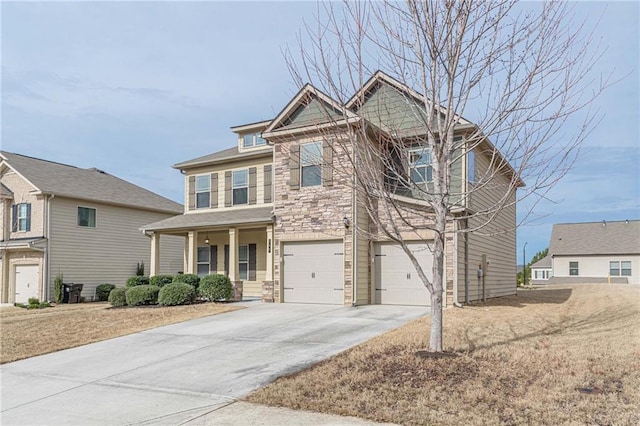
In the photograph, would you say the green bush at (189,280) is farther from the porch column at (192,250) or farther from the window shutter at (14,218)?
the window shutter at (14,218)

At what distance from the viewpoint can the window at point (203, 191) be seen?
22.2 m

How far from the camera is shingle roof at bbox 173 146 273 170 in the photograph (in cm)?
2059

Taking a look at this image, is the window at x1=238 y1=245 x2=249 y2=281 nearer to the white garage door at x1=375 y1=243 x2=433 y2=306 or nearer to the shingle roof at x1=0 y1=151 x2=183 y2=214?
the white garage door at x1=375 y1=243 x2=433 y2=306

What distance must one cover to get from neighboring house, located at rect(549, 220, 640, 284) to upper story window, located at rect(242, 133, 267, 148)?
30.9 metres

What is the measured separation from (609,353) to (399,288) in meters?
7.93

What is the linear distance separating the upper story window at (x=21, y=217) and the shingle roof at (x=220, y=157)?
25.3 feet

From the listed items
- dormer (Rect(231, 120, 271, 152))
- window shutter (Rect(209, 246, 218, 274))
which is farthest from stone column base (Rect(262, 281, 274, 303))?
dormer (Rect(231, 120, 271, 152))

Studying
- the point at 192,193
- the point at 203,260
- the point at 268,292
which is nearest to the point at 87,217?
the point at 192,193

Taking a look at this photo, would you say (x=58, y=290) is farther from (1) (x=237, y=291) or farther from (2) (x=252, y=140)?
(2) (x=252, y=140)

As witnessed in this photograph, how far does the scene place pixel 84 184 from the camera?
26938mm

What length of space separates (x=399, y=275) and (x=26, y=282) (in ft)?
59.5

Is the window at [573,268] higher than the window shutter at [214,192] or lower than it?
lower

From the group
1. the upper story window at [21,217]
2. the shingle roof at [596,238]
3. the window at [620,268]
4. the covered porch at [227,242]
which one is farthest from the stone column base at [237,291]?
the window at [620,268]

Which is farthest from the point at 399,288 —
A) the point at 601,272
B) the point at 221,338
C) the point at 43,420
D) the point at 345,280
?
the point at 601,272
